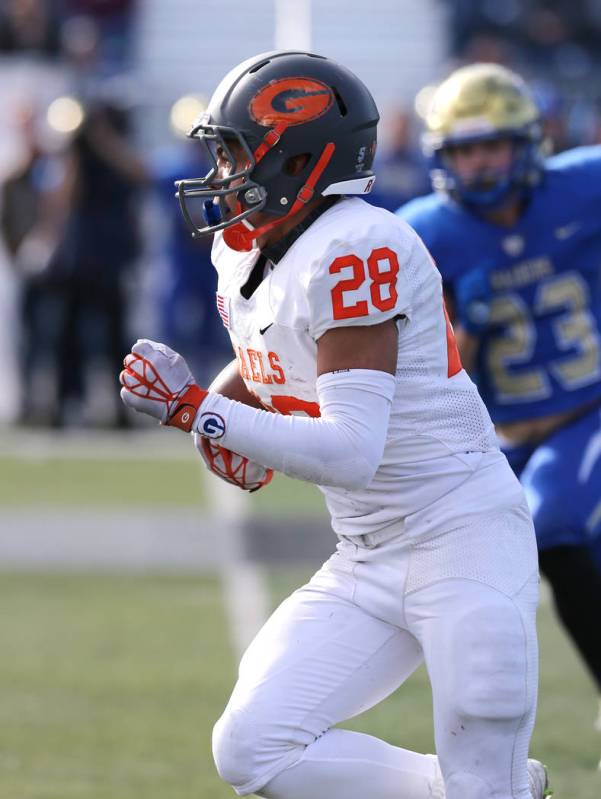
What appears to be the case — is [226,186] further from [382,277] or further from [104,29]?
[104,29]

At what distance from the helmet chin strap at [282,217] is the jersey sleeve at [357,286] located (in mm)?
192

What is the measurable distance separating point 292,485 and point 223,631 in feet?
11.0

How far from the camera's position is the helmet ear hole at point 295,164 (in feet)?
10.6

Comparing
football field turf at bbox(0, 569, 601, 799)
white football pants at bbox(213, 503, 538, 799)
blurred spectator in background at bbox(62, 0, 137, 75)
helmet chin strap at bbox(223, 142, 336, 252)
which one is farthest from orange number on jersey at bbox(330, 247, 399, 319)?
blurred spectator in background at bbox(62, 0, 137, 75)

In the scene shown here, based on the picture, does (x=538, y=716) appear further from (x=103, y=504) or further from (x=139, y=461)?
(x=139, y=461)

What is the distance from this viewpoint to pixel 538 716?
4.95 m

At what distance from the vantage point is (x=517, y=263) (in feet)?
15.3

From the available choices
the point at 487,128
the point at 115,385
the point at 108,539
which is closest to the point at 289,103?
the point at 487,128

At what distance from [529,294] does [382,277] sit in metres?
1.69

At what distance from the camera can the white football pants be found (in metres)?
3.12

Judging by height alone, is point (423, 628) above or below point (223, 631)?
above

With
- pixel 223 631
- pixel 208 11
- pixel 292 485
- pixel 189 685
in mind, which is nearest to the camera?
pixel 189 685

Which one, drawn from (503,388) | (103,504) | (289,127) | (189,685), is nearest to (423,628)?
(289,127)

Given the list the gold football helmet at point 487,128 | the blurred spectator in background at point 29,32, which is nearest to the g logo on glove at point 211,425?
the gold football helmet at point 487,128
